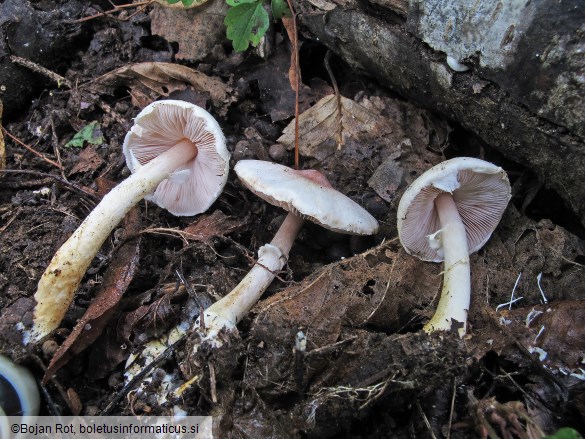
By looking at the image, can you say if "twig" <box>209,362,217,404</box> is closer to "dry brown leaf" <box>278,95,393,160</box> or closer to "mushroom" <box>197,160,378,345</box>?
"mushroom" <box>197,160,378,345</box>

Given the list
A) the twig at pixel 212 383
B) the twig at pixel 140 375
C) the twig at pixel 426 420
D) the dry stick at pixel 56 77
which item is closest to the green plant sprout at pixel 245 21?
the dry stick at pixel 56 77

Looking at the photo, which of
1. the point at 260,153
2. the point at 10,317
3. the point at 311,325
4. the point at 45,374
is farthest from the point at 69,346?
the point at 260,153

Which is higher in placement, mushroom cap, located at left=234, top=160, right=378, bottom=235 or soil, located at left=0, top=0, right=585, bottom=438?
mushroom cap, located at left=234, top=160, right=378, bottom=235

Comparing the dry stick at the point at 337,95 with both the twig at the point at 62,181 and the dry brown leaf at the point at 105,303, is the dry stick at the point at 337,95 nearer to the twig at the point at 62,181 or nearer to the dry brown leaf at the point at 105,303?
the dry brown leaf at the point at 105,303

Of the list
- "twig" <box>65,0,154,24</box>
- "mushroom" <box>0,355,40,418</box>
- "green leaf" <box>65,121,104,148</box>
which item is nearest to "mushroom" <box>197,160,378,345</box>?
"mushroom" <box>0,355,40,418</box>

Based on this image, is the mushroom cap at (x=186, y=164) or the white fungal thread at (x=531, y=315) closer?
the white fungal thread at (x=531, y=315)

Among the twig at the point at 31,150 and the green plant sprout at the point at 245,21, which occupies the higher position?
the green plant sprout at the point at 245,21

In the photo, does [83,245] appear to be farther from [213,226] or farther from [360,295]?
[360,295]
